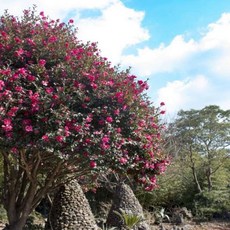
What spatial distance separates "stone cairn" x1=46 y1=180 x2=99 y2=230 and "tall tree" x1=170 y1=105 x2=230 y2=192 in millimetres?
11768

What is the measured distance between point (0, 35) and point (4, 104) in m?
1.44

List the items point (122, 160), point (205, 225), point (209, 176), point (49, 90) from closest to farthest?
point (49, 90) → point (122, 160) → point (205, 225) → point (209, 176)

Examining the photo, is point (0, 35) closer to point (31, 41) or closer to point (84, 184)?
point (31, 41)

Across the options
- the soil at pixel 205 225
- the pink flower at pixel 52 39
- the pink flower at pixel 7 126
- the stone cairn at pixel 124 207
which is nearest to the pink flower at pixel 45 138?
the pink flower at pixel 7 126

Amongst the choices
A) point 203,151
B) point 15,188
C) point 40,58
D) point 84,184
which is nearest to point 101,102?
point 40,58

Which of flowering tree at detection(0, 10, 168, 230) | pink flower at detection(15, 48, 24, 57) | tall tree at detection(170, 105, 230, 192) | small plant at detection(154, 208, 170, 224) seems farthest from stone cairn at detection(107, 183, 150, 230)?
tall tree at detection(170, 105, 230, 192)

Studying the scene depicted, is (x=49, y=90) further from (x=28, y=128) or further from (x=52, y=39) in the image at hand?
(x=52, y=39)

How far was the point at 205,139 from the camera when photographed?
19406 millimetres

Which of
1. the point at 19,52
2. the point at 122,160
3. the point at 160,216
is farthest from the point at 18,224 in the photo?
the point at 160,216

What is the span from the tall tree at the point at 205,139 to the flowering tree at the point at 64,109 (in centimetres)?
1239

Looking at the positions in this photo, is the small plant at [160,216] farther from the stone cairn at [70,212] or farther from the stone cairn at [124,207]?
the stone cairn at [70,212]

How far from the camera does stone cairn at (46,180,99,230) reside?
23.8 ft

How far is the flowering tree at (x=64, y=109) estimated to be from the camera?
532cm

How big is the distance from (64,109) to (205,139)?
15.0 meters
